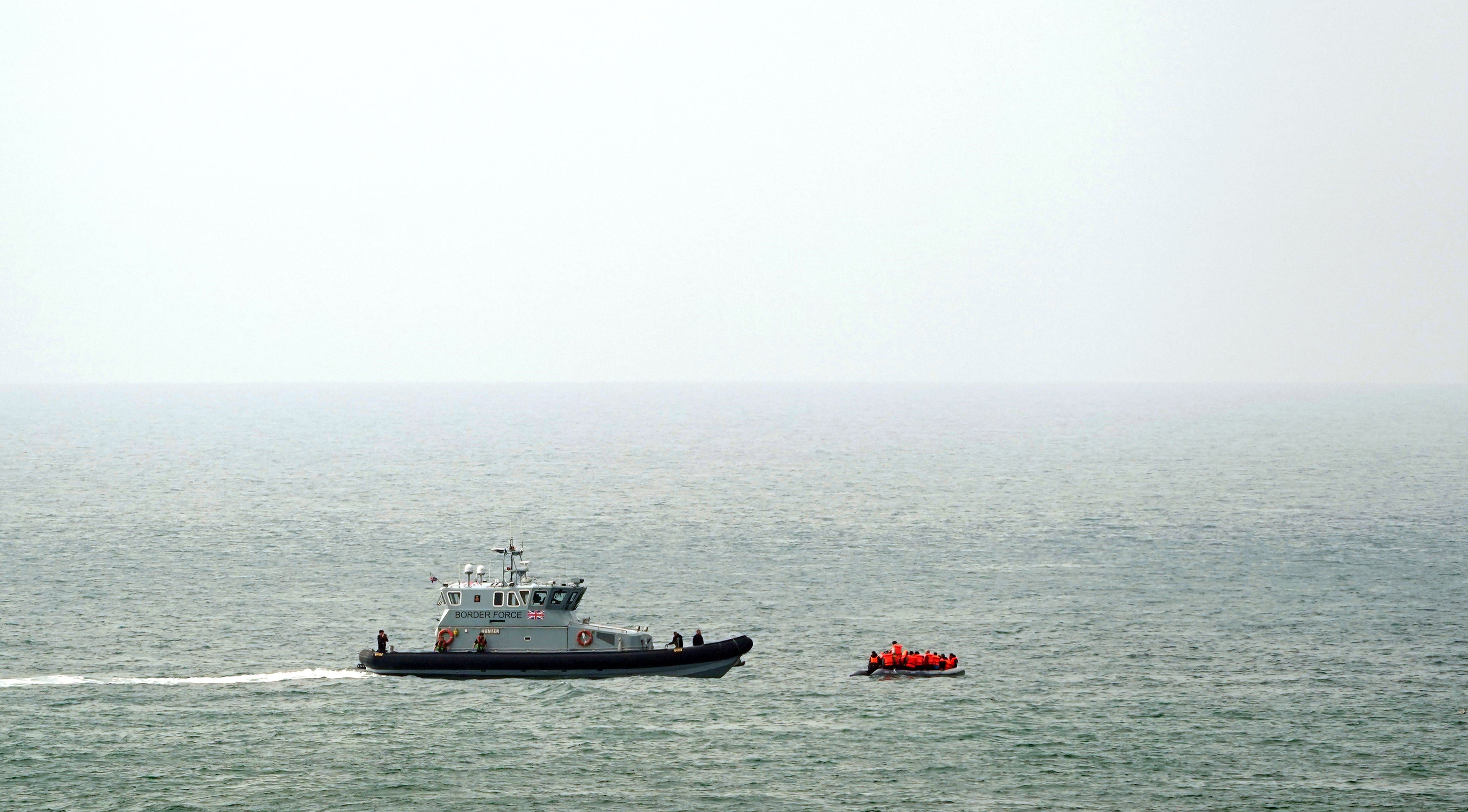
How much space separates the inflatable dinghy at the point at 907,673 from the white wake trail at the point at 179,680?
24.2 m

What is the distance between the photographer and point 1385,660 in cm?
7850

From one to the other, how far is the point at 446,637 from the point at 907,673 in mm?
22156

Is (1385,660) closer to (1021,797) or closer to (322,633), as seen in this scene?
(1021,797)

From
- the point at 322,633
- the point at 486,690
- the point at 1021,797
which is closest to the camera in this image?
the point at 1021,797

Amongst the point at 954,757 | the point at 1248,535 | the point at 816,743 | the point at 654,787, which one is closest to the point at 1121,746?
the point at 954,757

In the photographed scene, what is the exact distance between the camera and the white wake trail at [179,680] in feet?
237

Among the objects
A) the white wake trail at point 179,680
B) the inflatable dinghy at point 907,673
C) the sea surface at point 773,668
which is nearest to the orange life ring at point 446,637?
the sea surface at point 773,668

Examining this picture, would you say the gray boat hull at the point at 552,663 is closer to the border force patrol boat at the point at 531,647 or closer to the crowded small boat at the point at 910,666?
the border force patrol boat at the point at 531,647

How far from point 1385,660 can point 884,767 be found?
33.0 meters

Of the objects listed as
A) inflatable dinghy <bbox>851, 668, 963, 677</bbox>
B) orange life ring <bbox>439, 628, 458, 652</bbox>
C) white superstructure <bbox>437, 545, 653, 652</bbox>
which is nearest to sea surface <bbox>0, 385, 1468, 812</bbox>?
inflatable dinghy <bbox>851, 668, 963, 677</bbox>

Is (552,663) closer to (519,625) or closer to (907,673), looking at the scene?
(519,625)

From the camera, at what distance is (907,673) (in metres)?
73.8

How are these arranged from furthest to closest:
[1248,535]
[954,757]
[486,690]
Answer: [1248,535] → [486,690] → [954,757]

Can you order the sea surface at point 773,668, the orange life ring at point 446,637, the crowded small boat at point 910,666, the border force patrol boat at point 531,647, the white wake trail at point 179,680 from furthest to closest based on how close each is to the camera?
the crowded small boat at point 910,666 → the orange life ring at point 446,637 → the border force patrol boat at point 531,647 → the white wake trail at point 179,680 → the sea surface at point 773,668
